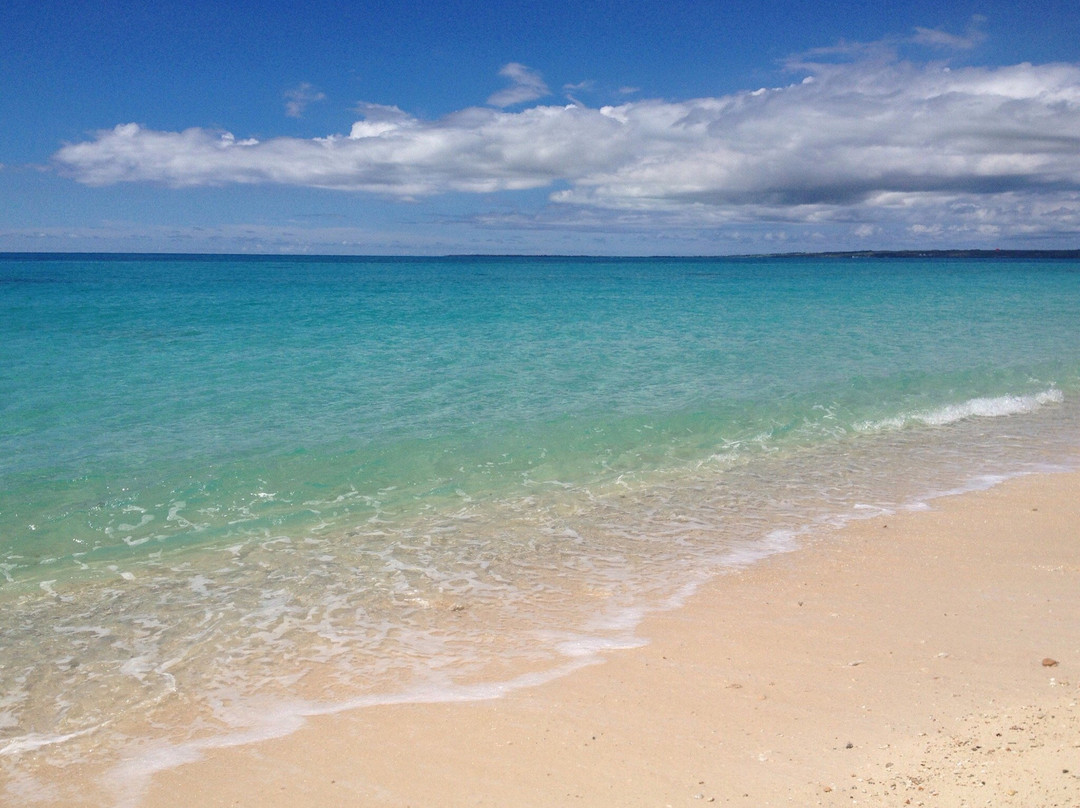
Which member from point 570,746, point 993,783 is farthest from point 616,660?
point 993,783

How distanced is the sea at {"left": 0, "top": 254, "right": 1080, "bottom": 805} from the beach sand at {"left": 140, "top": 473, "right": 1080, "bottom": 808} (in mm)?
385

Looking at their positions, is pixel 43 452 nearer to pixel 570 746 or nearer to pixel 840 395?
pixel 570 746

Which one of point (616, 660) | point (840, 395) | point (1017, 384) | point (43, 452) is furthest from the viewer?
point (1017, 384)

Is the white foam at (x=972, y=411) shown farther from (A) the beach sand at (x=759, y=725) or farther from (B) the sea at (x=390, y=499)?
(A) the beach sand at (x=759, y=725)

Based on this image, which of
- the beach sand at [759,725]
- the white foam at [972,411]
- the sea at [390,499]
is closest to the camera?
the beach sand at [759,725]

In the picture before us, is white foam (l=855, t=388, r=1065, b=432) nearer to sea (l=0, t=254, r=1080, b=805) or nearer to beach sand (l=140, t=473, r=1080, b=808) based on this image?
sea (l=0, t=254, r=1080, b=805)

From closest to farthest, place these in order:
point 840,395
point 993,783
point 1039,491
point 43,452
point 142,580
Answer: point 993,783, point 142,580, point 1039,491, point 43,452, point 840,395

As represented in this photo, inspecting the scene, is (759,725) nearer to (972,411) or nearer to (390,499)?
(390,499)

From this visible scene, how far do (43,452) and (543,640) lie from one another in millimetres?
8617

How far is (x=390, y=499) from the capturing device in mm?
9195

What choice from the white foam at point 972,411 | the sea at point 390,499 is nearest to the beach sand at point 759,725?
the sea at point 390,499

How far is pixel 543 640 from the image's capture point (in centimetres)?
575

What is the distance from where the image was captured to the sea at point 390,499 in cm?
524

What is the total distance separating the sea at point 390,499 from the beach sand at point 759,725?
39cm
